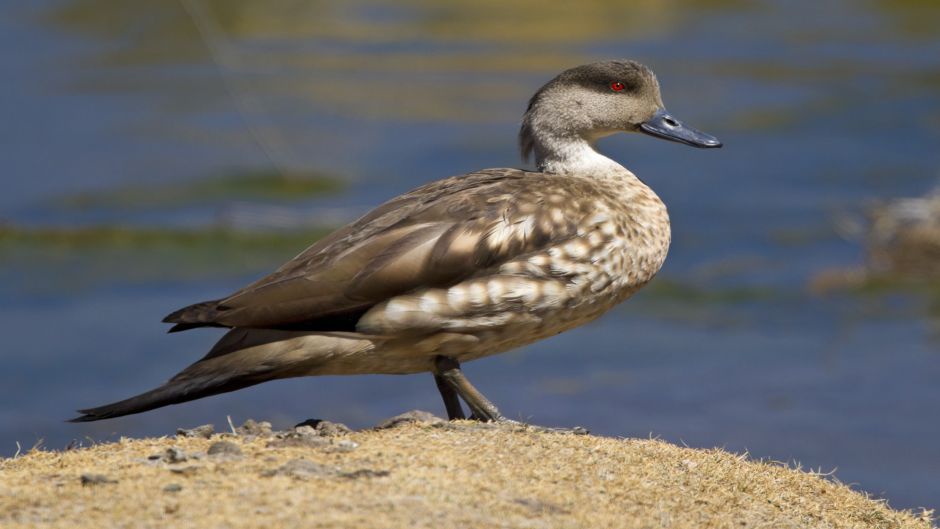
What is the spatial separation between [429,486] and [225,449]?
35.5 inches

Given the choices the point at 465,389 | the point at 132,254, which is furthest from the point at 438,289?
the point at 132,254

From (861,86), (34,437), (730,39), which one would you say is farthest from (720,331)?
(730,39)

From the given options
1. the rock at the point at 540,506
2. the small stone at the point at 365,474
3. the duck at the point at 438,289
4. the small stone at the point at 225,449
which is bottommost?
the rock at the point at 540,506

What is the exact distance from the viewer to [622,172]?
844 centimetres

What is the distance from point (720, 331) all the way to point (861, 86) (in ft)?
34.4

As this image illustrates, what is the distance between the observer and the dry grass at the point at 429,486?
18.2ft

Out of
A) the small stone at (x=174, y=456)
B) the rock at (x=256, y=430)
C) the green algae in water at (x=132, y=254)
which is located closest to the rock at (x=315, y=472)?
the small stone at (x=174, y=456)

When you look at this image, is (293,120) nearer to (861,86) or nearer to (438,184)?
(861,86)

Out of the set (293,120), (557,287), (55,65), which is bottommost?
(557,287)

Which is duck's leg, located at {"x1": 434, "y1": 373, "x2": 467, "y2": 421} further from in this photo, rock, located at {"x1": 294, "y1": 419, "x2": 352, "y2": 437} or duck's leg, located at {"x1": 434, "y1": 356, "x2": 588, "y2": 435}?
rock, located at {"x1": 294, "y1": 419, "x2": 352, "y2": 437}

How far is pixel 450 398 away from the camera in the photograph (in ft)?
24.8

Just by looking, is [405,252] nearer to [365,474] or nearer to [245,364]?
[245,364]

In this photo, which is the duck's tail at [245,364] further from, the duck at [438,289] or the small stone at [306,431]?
the small stone at [306,431]

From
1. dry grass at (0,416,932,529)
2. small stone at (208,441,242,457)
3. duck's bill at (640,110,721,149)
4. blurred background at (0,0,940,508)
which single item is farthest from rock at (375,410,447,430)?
blurred background at (0,0,940,508)
